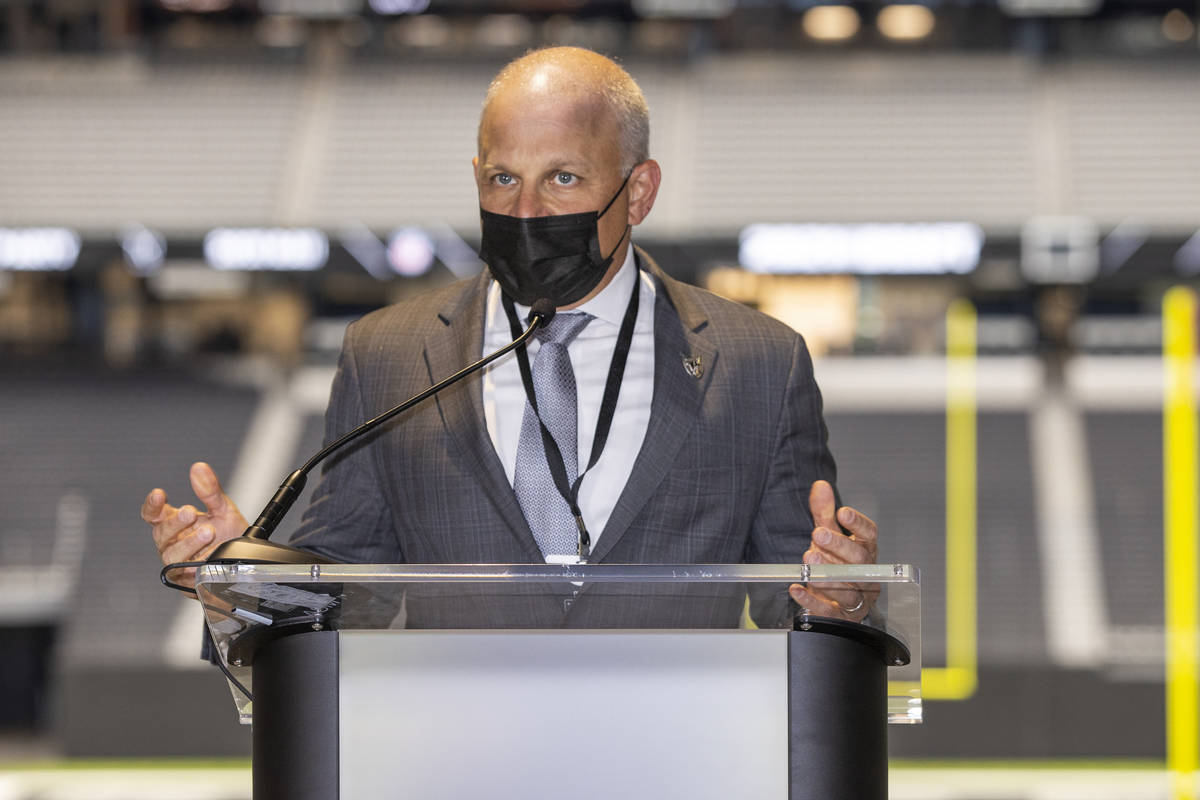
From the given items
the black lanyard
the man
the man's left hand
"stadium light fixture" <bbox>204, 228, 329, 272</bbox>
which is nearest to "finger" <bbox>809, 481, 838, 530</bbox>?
the man's left hand

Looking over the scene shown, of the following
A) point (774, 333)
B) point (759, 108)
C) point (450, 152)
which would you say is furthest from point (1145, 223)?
point (774, 333)

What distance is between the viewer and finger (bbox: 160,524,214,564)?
50.5 inches

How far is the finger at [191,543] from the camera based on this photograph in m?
1.28

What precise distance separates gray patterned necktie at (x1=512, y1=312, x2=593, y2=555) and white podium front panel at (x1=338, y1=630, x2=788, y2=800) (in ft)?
1.59

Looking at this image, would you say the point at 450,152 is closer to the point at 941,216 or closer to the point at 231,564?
the point at 941,216

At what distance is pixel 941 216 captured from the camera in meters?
11.1

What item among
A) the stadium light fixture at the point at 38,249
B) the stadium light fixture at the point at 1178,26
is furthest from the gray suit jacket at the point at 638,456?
the stadium light fixture at the point at 1178,26

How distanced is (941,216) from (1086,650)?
3.79 metres

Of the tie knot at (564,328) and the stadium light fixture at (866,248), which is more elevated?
the stadium light fixture at (866,248)

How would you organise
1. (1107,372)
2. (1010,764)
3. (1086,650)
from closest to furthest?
(1010,764)
(1086,650)
(1107,372)

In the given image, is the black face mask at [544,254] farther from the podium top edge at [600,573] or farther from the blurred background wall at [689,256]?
the blurred background wall at [689,256]

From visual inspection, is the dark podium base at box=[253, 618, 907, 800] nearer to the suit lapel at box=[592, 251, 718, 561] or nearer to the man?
the man

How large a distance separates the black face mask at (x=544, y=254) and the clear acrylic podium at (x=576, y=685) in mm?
530

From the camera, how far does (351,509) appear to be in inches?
63.5
